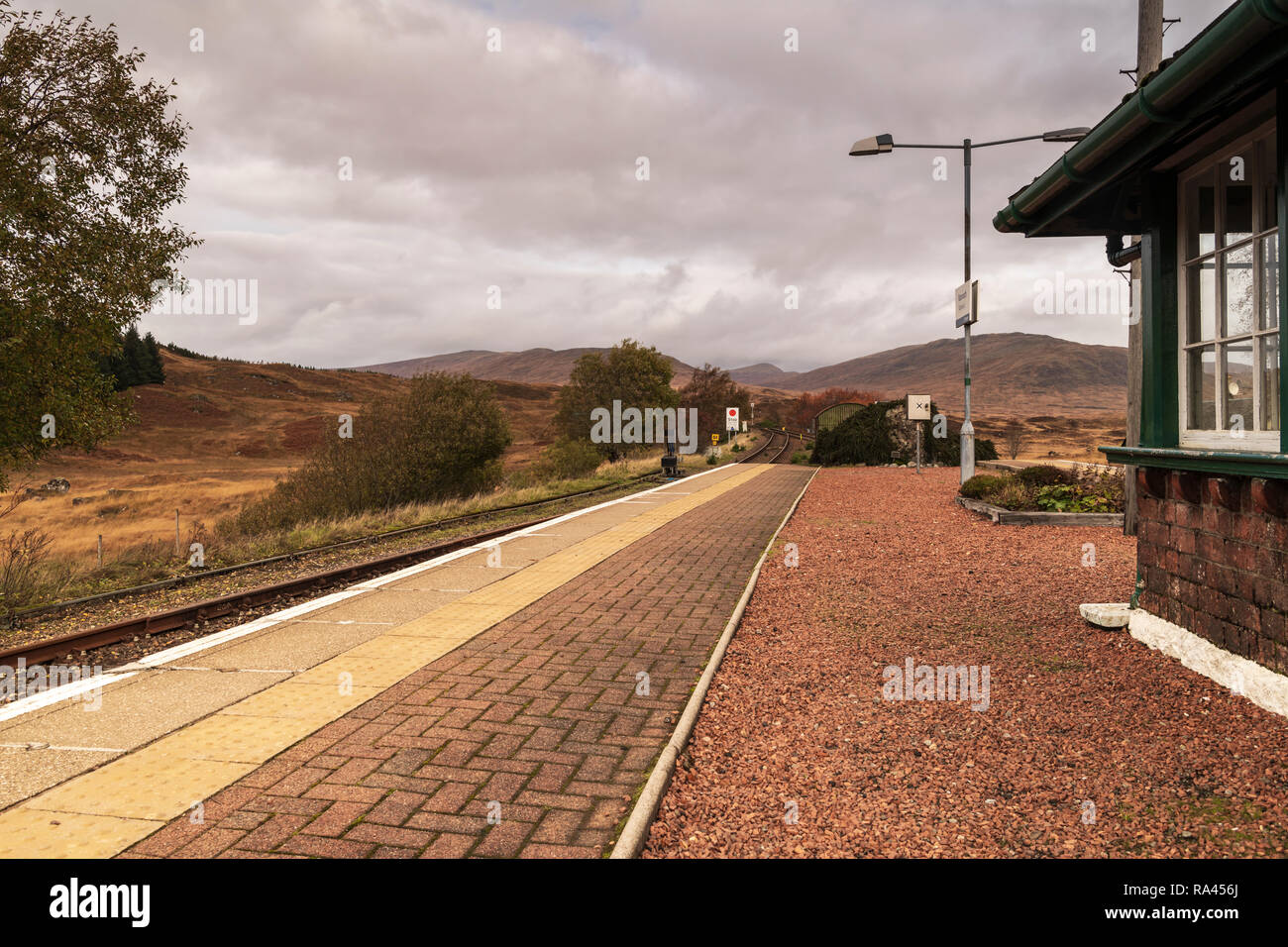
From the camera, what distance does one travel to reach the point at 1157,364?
17.8 feet

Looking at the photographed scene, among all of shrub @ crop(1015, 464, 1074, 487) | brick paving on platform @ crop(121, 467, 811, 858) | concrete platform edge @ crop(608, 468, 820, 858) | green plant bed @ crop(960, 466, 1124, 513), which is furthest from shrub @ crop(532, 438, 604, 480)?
concrete platform edge @ crop(608, 468, 820, 858)

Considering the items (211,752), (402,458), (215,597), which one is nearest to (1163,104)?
(211,752)

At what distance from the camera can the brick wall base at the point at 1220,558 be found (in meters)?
4.21

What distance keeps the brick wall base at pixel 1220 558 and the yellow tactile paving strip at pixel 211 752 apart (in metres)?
5.28

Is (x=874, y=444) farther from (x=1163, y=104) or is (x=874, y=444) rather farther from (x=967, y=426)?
(x=1163, y=104)

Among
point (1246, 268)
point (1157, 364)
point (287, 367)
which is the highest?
point (287, 367)

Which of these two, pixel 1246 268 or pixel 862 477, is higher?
pixel 1246 268

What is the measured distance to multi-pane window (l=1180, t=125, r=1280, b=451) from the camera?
445 cm

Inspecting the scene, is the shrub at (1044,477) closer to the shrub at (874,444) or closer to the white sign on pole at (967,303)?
the white sign on pole at (967,303)

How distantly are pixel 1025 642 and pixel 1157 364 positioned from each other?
2.27 meters

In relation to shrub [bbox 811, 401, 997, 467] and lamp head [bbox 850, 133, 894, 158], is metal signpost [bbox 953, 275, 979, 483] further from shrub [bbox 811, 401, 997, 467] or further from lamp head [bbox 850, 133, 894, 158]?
shrub [bbox 811, 401, 997, 467]

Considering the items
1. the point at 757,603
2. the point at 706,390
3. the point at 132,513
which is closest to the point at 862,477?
the point at 757,603
